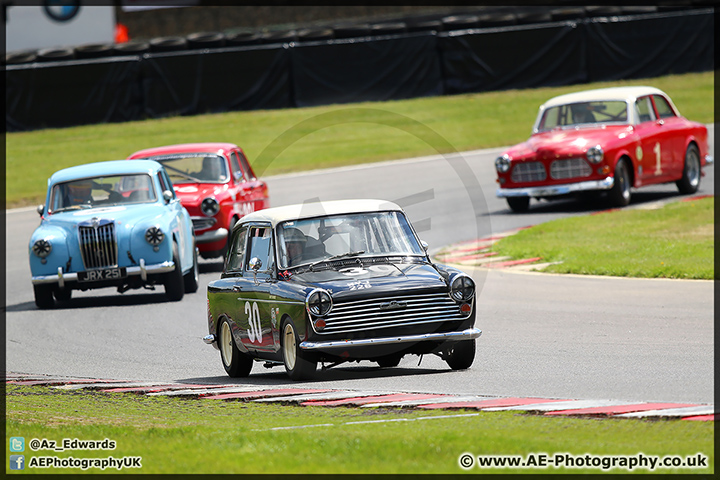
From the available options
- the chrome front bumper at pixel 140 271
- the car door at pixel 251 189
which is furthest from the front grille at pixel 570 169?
the chrome front bumper at pixel 140 271

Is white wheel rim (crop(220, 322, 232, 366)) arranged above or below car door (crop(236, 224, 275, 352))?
below

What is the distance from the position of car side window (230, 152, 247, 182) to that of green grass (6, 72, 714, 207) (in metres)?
10.8

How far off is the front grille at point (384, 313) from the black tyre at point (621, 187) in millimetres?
11660

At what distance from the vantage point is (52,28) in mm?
40438

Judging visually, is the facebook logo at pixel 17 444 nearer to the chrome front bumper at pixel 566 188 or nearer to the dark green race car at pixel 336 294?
the dark green race car at pixel 336 294

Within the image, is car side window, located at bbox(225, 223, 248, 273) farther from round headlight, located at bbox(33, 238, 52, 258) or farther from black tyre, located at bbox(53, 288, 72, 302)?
black tyre, located at bbox(53, 288, 72, 302)

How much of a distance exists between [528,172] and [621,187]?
1.61 metres

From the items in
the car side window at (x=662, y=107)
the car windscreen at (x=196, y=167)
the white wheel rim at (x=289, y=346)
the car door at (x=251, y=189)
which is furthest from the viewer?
the car side window at (x=662, y=107)

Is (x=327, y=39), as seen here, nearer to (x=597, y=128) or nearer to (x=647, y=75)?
(x=647, y=75)

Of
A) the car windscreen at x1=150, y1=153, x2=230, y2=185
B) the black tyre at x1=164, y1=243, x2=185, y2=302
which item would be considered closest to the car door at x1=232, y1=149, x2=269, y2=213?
the car windscreen at x1=150, y1=153, x2=230, y2=185

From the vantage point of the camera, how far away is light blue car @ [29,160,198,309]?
568 inches

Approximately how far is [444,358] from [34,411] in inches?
121

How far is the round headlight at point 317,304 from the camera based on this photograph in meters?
8.20

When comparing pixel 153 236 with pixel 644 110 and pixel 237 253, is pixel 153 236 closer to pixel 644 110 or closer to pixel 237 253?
pixel 237 253
